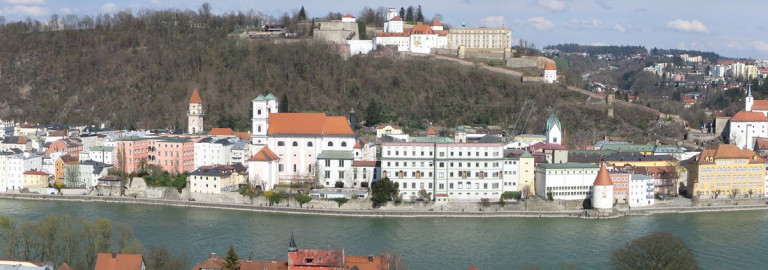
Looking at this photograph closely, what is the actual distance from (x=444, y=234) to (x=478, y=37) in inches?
1110

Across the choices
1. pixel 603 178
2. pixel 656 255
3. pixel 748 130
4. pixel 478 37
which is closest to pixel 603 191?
pixel 603 178

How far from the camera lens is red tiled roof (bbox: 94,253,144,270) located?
54.9ft

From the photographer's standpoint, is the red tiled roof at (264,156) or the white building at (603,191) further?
the red tiled roof at (264,156)

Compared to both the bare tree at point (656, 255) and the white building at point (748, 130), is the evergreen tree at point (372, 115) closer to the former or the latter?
the white building at point (748, 130)

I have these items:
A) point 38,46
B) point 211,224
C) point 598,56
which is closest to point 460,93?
point 211,224

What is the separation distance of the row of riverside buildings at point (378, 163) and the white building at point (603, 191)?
3.15ft

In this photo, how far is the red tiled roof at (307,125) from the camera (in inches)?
1270

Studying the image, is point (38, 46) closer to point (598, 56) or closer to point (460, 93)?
point (460, 93)

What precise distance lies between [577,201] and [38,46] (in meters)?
38.3

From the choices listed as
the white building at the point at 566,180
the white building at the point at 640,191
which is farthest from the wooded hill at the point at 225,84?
the white building at the point at 566,180

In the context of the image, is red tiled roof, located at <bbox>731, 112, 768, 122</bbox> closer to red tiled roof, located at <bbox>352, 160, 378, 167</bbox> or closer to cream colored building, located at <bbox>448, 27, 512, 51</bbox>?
cream colored building, located at <bbox>448, 27, 512, 51</bbox>

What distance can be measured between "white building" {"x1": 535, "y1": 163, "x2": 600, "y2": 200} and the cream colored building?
22.2 m

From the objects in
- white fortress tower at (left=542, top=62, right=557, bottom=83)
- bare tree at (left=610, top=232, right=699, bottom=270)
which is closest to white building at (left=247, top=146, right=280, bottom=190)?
bare tree at (left=610, top=232, right=699, bottom=270)

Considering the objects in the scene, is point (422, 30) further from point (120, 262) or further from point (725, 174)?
point (120, 262)
